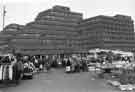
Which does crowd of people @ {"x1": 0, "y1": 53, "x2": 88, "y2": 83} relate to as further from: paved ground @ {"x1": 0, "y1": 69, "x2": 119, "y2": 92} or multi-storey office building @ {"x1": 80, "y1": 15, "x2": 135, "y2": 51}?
multi-storey office building @ {"x1": 80, "y1": 15, "x2": 135, "y2": 51}

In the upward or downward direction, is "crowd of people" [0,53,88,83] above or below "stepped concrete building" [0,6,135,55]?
below

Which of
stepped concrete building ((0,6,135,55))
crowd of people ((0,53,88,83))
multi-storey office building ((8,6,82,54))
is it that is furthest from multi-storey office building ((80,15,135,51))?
crowd of people ((0,53,88,83))

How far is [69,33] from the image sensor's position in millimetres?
93062

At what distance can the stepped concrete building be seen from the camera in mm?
73375

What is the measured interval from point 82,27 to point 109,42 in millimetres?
18964

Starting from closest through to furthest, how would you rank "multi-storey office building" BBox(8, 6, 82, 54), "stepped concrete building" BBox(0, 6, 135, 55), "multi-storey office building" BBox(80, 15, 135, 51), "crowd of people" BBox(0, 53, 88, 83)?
"crowd of people" BBox(0, 53, 88, 83) < "multi-storey office building" BBox(8, 6, 82, 54) < "stepped concrete building" BBox(0, 6, 135, 55) < "multi-storey office building" BBox(80, 15, 135, 51)

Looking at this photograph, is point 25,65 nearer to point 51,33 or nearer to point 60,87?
point 60,87

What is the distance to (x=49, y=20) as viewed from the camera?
84625mm

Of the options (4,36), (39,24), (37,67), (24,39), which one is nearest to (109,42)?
(39,24)

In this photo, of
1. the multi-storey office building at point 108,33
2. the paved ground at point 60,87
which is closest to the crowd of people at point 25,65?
the paved ground at point 60,87

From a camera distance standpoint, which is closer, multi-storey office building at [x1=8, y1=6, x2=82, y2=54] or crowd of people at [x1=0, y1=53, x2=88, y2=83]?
crowd of people at [x1=0, y1=53, x2=88, y2=83]

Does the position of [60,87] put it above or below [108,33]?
below

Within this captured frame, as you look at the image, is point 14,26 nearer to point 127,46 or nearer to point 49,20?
point 49,20

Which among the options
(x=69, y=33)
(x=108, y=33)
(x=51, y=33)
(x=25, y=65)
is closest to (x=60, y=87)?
(x=25, y=65)
